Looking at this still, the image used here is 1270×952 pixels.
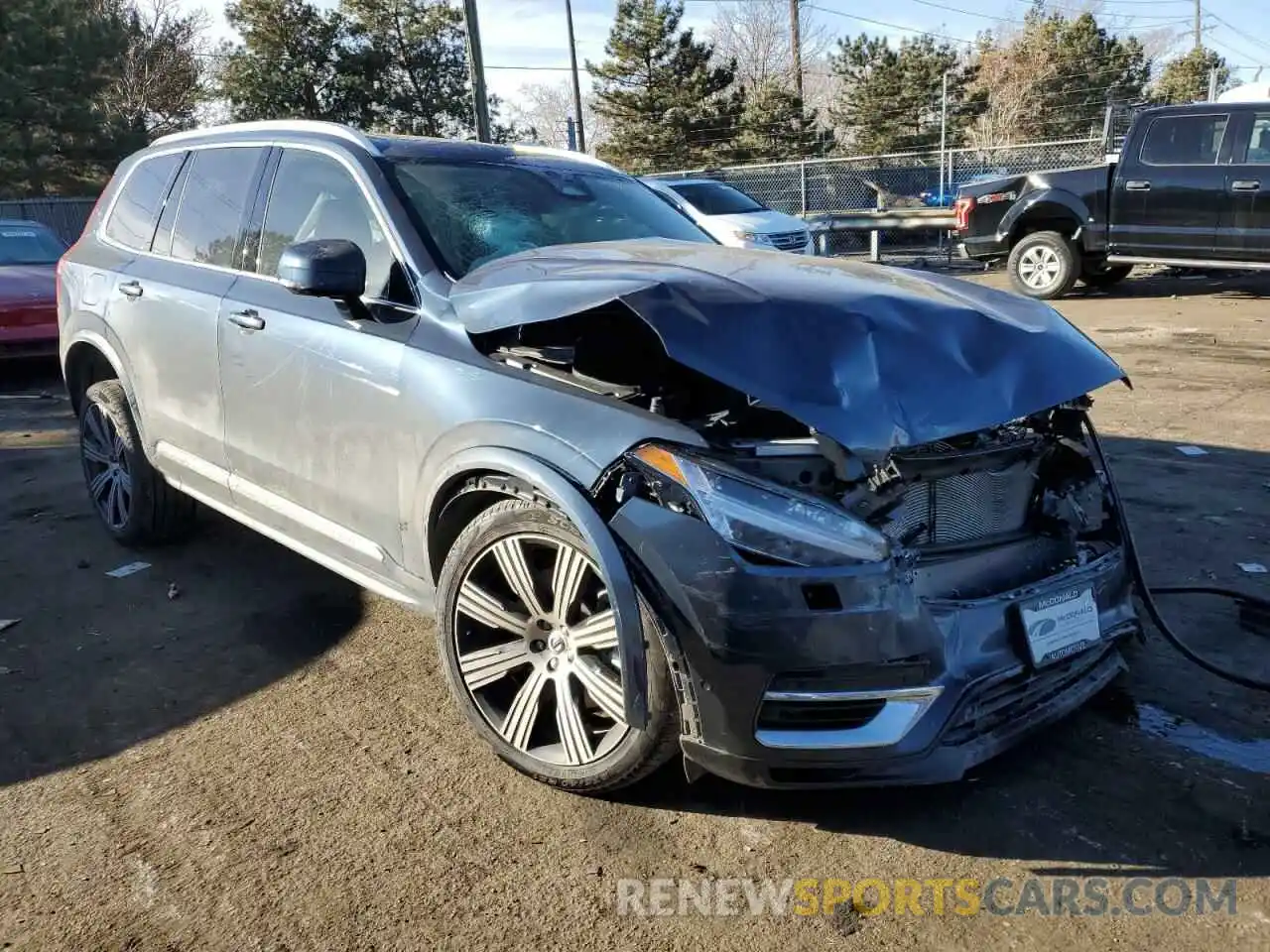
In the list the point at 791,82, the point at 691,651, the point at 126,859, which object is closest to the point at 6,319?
the point at 126,859

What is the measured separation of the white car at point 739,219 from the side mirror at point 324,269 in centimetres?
1023

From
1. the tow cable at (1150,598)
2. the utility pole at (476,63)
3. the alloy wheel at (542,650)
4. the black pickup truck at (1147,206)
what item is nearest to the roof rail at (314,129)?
the alloy wheel at (542,650)

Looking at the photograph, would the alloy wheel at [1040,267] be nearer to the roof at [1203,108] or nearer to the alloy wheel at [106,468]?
the roof at [1203,108]

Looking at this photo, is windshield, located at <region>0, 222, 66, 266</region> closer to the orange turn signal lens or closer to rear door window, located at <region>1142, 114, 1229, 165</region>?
the orange turn signal lens

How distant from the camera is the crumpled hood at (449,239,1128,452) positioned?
8.34 ft

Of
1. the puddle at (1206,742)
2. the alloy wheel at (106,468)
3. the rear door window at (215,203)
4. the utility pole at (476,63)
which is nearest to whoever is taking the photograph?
the puddle at (1206,742)

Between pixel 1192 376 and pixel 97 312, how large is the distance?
7705 mm

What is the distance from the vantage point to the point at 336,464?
3500 mm

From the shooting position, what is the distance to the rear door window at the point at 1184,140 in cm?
1123

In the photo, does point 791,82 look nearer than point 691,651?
No

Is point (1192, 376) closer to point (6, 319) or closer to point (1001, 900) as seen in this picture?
point (1001, 900)

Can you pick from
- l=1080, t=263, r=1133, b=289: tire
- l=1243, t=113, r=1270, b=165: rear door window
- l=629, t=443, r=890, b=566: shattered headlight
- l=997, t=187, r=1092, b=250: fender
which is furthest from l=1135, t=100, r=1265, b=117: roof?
l=629, t=443, r=890, b=566: shattered headlight

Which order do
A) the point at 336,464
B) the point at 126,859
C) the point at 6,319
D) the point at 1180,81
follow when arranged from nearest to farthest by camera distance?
the point at 126,859, the point at 336,464, the point at 6,319, the point at 1180,81

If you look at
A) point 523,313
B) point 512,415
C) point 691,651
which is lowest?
point 691,651
